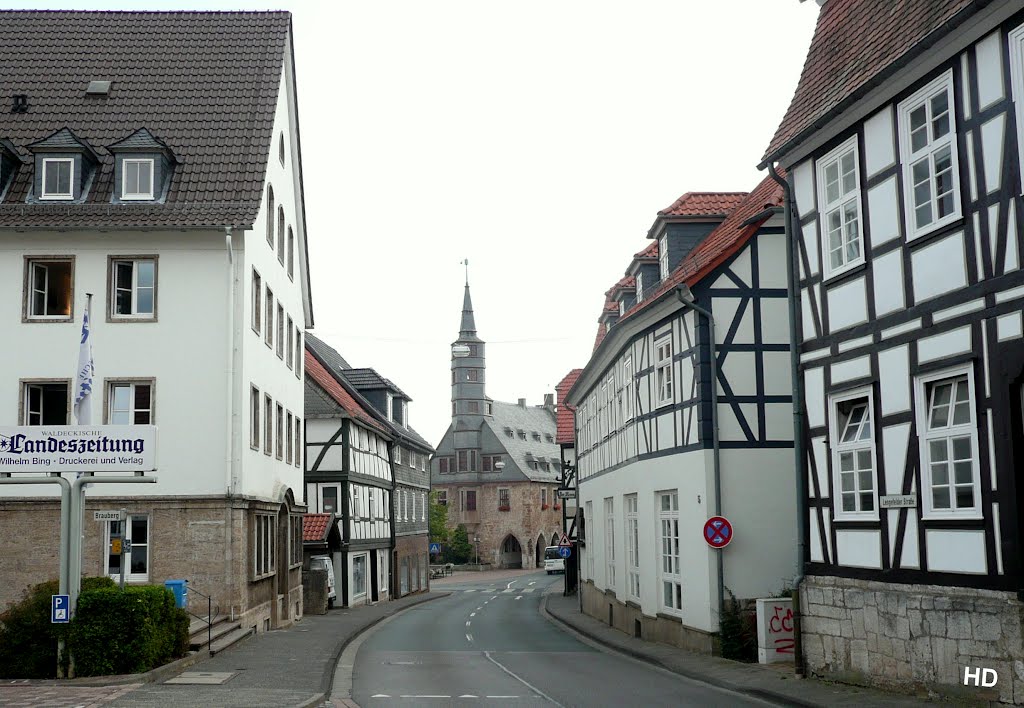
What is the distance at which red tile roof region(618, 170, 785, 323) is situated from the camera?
22016 millimetres

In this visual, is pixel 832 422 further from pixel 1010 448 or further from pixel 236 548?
pixel 236 548

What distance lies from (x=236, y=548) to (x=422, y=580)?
40320mm

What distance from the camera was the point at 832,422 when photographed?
53.9ft

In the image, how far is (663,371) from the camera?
81.7ft

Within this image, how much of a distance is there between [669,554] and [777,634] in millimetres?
5128

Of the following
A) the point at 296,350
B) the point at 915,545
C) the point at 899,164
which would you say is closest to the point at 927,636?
the point at 915,545

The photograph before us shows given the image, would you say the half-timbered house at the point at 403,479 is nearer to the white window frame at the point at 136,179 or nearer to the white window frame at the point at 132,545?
the white window frame at the point at 136,179

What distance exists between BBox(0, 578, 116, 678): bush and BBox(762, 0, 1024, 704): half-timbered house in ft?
35.5

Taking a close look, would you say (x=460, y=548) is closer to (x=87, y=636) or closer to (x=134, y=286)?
(x=134, y=286)

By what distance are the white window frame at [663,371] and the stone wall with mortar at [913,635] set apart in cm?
760

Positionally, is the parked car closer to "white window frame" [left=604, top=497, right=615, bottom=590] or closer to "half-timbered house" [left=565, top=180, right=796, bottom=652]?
"white window frame" [left=604, top=497, right=615, bottom=590]

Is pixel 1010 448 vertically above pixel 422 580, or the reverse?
pixel 1010 448

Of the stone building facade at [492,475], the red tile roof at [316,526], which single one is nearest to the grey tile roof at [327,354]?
the red tile roof at [316,526]

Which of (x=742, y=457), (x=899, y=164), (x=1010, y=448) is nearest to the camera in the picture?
(x=1010, y=448)
